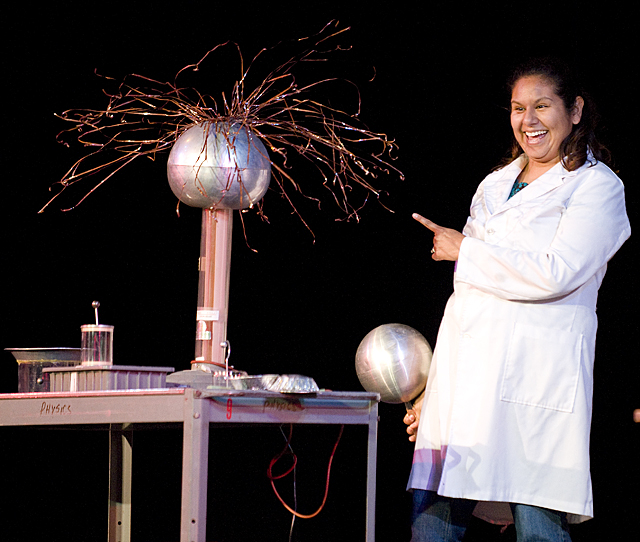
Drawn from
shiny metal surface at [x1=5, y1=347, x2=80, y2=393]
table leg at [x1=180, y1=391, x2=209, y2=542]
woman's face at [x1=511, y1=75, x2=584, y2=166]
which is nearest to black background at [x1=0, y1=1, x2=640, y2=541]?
shiny metal surface at [x1=5, y1=347, x2=80, y2=393]

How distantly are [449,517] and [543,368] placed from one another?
0.42 m

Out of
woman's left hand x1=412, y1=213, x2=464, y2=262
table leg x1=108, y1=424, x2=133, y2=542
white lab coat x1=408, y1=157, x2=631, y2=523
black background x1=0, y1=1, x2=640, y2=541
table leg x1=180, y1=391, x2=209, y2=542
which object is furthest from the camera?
black background x1=0, y1=1, x2=640, y2=541

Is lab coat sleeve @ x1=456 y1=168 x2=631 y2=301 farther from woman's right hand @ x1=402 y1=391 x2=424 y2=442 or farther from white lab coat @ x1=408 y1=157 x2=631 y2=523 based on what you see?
woman's right hand @ x1=402 y1=391 x2=424 y2=442

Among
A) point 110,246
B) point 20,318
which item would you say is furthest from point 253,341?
point 20,318

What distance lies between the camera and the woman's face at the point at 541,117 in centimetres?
211

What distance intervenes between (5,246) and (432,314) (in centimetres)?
148

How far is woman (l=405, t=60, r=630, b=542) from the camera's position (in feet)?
6.34

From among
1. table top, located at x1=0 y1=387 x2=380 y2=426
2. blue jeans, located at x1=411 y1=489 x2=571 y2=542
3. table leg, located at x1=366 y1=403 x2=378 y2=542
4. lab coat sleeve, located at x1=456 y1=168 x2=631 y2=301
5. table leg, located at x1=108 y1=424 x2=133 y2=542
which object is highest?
lab coat sleeve, located at x1=456 y1=168 x2=631 y2=301

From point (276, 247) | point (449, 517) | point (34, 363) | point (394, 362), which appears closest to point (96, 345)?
point (34, 363)

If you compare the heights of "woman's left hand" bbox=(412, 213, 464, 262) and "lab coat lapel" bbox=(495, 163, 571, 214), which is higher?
"lab coat lapel" bbox=(495, 163, 571, 214)

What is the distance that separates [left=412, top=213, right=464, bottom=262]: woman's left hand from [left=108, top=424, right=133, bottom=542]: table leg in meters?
1.16

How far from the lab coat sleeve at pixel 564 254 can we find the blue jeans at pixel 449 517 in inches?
18.9

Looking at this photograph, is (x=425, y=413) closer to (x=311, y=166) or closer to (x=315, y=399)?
(x=315, y=399)

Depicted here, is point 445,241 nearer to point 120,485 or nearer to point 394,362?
point 394,362
